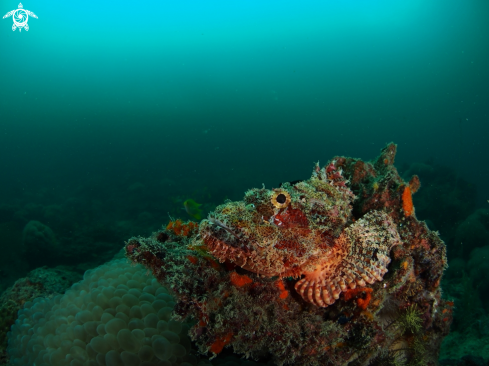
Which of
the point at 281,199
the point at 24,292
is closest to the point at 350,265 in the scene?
the point at 281,199

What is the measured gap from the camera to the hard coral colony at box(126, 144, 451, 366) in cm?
288

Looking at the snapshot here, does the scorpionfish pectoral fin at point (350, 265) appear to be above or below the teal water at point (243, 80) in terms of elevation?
below

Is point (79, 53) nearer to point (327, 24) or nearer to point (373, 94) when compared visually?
point (327, 24)

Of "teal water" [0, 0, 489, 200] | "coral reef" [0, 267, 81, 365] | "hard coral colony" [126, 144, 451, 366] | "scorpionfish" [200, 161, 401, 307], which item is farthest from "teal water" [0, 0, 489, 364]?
"scorpionfish" [200, 161, 401, 307]

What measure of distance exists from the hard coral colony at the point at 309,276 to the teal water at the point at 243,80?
82.6 m

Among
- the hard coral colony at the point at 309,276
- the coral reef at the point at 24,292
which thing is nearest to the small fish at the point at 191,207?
the coral reef at the point at 24,292

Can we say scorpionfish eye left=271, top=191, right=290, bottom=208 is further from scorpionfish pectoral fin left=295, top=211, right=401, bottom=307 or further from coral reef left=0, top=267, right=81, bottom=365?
coral reef left=0, top=267, right=81, bottom=365

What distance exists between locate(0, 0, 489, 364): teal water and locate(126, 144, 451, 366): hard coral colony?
3253 inches

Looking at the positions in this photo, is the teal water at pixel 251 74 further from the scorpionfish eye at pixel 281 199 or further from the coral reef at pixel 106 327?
the scorpionfish eye at pixel 281 199

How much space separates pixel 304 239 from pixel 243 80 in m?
168

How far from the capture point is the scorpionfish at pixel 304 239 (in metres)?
2.85

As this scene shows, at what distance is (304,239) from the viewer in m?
3.11

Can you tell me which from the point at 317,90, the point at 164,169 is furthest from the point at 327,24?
the point at 164,169

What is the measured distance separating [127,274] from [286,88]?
539 feet
